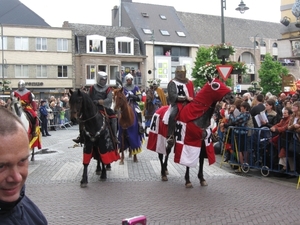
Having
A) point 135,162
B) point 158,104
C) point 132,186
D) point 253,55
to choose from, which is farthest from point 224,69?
point 253,55

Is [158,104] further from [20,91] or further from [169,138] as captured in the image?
[169,138]

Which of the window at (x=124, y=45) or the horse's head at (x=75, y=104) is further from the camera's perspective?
the window at (x=124, y=45)

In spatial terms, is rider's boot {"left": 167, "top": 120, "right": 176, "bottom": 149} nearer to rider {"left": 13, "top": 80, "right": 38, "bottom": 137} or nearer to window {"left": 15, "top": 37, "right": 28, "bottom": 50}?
rider {"left": 13, "top": 80, "right": 38, "bottom": 137}

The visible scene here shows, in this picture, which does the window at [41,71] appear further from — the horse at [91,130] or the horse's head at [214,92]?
the horse's head at [214,92]

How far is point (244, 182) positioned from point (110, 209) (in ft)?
11.6

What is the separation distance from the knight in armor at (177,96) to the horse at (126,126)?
2.11 m

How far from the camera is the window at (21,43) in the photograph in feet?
153

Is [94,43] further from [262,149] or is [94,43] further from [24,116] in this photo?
[262,149]

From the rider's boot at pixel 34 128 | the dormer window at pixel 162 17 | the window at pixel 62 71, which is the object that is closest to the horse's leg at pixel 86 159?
the rider's boot at pixel 34 128

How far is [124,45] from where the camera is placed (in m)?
50.5

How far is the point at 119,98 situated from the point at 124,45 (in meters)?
40.6

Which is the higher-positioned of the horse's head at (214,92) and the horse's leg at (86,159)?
the horse's head at (214,92)

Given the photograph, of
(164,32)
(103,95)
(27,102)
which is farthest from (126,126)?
(164,32)

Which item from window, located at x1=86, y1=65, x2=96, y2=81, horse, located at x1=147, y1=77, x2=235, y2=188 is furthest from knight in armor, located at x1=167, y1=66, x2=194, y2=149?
window, located at x1=86, y1=65, x2=96, y2=81
